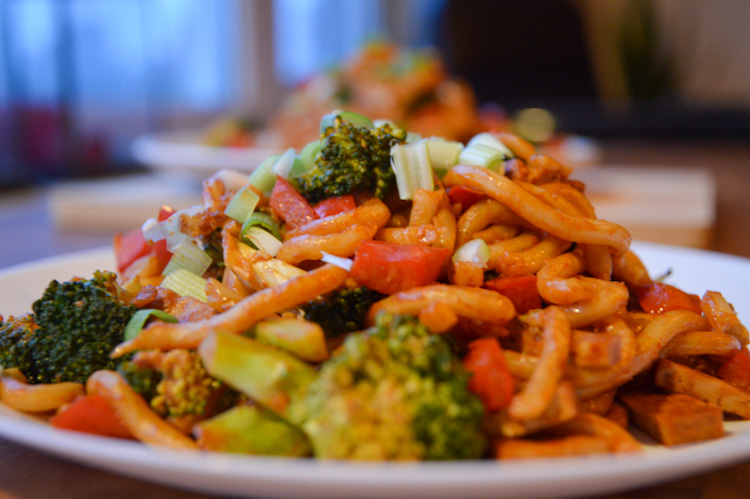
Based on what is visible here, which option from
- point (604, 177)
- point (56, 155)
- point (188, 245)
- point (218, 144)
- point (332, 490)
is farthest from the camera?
point (56, 155)

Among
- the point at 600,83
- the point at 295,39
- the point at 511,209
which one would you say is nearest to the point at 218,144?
the point at 511,209

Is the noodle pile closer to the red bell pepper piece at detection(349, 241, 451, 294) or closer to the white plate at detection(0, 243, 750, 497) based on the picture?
the red bell pepper piece at detection(349, 241, 451, 294)

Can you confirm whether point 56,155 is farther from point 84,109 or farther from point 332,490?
point 332,490

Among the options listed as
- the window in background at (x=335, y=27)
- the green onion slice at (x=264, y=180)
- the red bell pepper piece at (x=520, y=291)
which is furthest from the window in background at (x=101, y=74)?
the red bell pepper piece at (x=520, y=291)

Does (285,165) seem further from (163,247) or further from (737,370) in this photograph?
(737,370)

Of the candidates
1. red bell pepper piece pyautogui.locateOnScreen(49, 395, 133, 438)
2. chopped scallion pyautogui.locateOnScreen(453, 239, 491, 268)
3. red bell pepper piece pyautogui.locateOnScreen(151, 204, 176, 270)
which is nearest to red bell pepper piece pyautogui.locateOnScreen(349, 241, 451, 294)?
chopped scallion pyautogui.locateOnScreen(453, 239, 491, 268)

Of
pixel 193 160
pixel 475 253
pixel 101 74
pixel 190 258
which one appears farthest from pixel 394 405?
pixel 101 74

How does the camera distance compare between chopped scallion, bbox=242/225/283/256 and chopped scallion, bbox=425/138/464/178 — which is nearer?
chopped scallion, bbox=242/225/283/256
